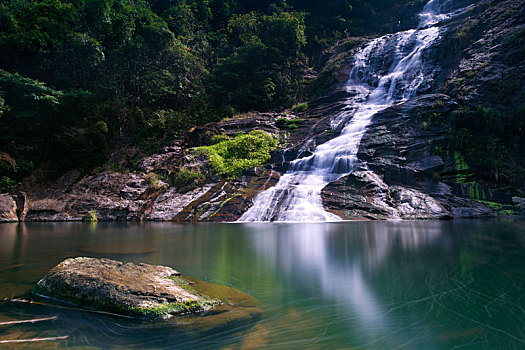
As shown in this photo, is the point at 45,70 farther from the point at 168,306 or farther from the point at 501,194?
the point at 501,194

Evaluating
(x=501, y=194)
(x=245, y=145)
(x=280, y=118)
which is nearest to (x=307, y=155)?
(x=245, y=145)

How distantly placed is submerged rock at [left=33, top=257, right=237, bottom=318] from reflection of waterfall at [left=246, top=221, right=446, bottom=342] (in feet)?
3.93

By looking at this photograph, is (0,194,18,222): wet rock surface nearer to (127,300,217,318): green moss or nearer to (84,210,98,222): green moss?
(84,210,98,222): green moss

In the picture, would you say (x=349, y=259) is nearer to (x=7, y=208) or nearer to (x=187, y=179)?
(x=187, y=179)

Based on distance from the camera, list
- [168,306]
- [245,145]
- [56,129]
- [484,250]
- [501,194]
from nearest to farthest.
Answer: [168,306]
[484,250]
[501,194]
[245,145]
[56,129]

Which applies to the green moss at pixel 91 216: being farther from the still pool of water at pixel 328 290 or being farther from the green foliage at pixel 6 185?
the still pool of water at pixel 328 290

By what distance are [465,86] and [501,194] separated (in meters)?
7.53

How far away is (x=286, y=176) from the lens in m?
16.4

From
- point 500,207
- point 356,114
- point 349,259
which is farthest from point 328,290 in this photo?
point 356,114

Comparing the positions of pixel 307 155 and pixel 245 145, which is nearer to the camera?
pixel 307 155

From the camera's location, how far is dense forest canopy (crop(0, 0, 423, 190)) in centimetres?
1897

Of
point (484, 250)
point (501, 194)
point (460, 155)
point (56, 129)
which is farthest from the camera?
point (56, 129)

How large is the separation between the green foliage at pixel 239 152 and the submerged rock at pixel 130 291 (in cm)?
1274

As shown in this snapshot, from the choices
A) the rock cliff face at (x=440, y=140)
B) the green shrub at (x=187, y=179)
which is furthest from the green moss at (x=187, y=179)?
the rock cliff face at (x=440, y=140)
